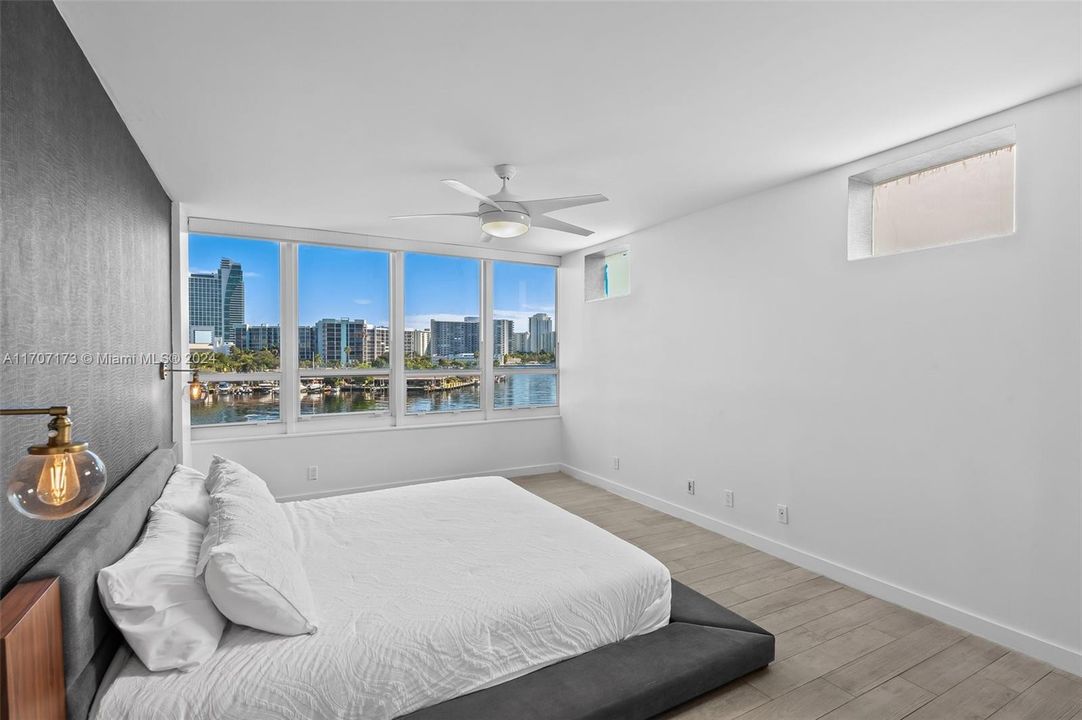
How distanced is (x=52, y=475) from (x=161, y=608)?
896 mm

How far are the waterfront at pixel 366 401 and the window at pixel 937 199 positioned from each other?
12.5ft

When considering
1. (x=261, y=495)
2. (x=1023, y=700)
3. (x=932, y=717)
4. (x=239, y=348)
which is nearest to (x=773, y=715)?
(x=932, y=717)

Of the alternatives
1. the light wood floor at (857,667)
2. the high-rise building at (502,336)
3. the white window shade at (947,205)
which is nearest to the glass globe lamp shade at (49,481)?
the light wood floor at (857,667)

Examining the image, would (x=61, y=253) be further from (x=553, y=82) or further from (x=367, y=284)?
(x=367, y=284)

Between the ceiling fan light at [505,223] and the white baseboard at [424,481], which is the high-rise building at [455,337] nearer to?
the white baseboard at [424,481]

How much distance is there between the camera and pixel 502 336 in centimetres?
609

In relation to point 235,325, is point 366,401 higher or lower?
lower

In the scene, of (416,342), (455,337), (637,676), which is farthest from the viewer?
(455,337)

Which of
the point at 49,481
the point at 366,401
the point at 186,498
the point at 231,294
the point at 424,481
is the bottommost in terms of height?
the point at 424,481

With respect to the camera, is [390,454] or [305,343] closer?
[305,343]

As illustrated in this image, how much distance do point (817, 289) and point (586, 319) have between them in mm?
2726

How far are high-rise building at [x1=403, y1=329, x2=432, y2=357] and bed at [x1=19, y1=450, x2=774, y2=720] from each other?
2837 mm

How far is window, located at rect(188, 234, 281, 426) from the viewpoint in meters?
4.61

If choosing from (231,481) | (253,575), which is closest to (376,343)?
(231,481)
